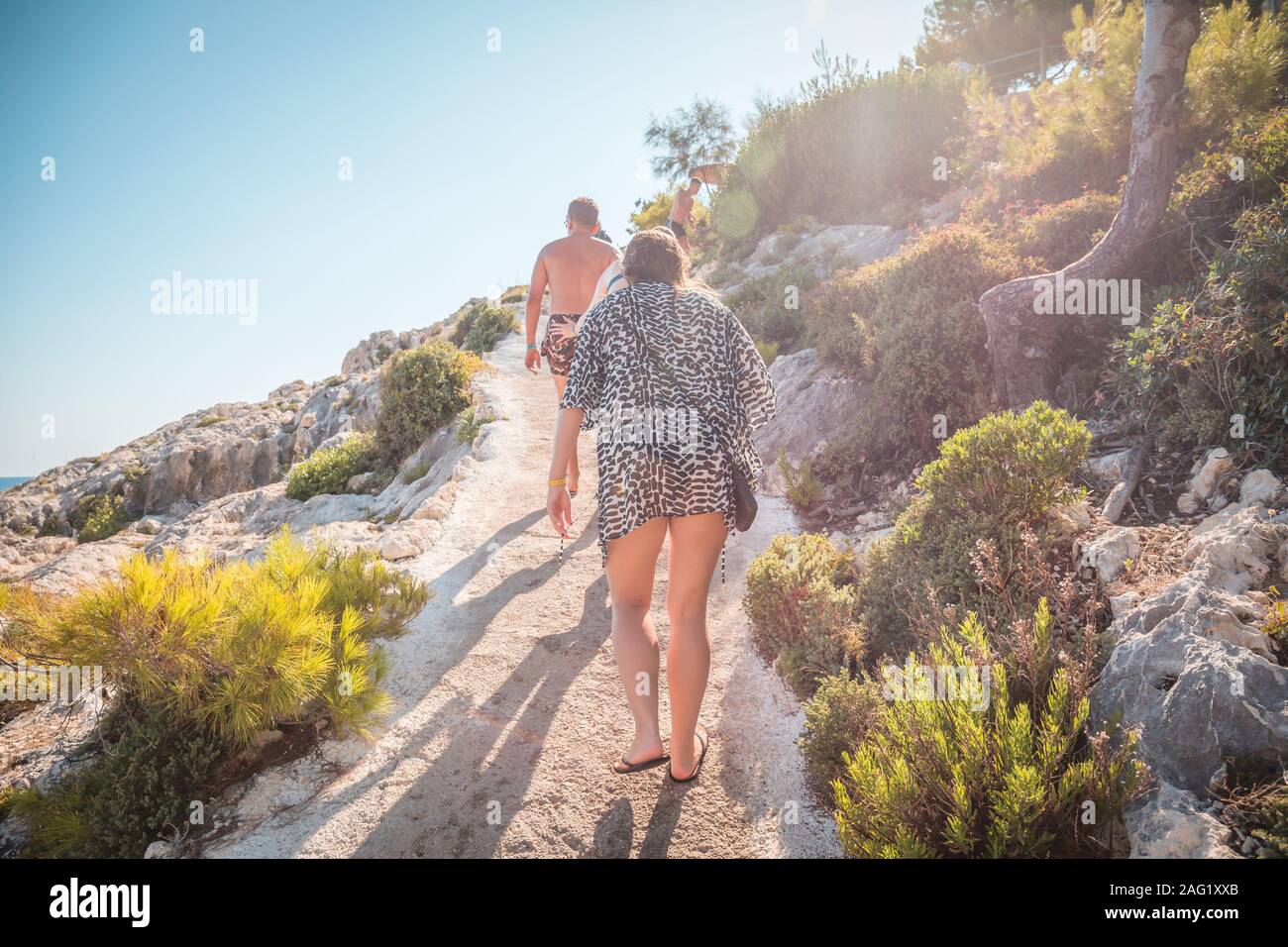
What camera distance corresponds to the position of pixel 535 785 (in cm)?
334

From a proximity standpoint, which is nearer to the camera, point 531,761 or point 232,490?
point 531,761

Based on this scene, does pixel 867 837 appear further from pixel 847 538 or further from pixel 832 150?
pixel 832 150

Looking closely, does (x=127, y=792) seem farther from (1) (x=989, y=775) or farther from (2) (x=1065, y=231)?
(2) (x=1065, y=231)

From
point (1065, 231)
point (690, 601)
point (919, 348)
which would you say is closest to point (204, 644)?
point (690, 601)

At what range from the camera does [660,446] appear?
2803 mm

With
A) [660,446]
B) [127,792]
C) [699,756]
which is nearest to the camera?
[660,446]

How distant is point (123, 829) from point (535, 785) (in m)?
1.89

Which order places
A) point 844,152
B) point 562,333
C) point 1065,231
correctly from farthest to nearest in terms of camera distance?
point 844,152 < point 1065,231 < point 562,333

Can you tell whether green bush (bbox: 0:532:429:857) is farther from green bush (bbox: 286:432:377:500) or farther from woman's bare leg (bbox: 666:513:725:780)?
green bush (bbox: 286:432:377:500)

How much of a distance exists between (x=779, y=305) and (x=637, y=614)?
916cm

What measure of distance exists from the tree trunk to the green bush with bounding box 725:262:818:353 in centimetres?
405

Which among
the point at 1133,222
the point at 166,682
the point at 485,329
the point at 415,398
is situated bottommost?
the point at 166,682

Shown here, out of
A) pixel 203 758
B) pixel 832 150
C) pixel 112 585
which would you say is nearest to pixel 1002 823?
pixel 203 758

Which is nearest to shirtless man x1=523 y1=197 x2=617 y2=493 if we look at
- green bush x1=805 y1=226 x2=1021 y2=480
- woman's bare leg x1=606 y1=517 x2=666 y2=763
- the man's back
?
the man's back
